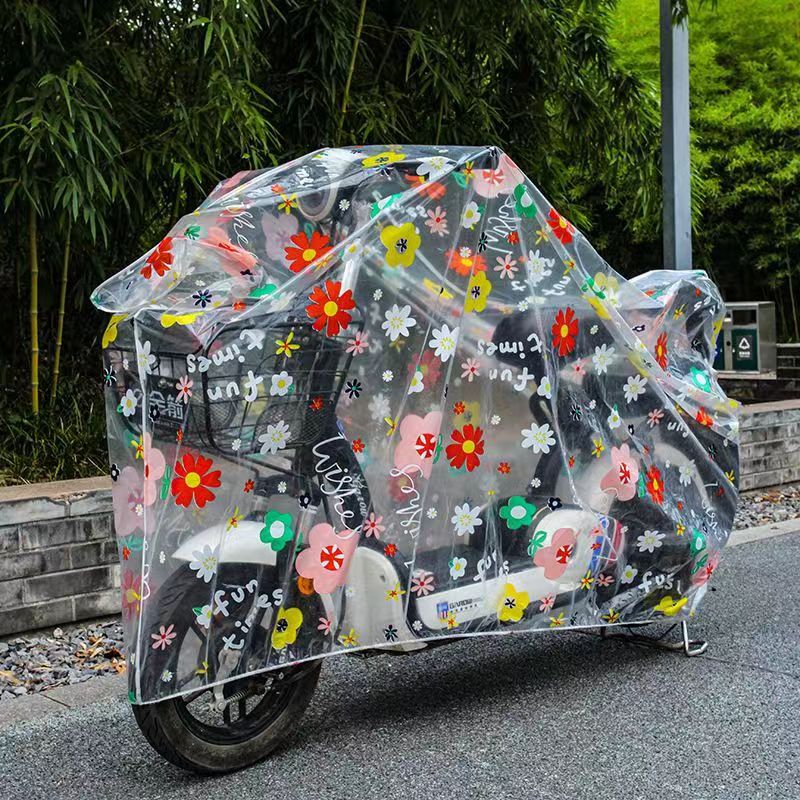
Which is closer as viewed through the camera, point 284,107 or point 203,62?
point 203,62

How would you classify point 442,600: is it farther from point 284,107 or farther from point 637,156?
point 637,156

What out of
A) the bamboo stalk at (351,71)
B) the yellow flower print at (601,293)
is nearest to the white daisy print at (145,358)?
the yellow flower print at (601,293)

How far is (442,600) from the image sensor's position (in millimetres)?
3453

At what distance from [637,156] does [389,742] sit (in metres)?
6.24

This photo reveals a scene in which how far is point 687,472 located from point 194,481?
1994 mm

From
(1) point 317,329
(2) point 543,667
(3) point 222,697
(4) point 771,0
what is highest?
(4) point 771,0

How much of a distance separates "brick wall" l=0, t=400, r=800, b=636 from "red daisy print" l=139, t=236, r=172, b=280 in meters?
1.66

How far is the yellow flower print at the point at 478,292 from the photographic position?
140 inches

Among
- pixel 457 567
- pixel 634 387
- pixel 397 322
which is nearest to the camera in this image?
pixel 397 322

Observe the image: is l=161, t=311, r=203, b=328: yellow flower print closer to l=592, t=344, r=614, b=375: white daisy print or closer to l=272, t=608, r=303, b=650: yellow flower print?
l=272, t=608, r=303, b=650: yellow flower print

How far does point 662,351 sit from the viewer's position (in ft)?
13.8

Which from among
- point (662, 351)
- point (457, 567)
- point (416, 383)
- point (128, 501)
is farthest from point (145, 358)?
point (662, 351)

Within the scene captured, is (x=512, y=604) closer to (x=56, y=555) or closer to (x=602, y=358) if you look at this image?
(x=602, y=358)

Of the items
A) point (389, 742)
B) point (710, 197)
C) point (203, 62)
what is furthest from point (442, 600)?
point (710, 197)
